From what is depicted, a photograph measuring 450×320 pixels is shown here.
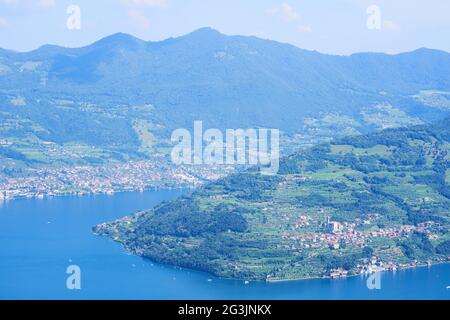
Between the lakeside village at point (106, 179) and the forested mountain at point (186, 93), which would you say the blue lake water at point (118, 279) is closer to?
the lakeside village at point (106, 179)

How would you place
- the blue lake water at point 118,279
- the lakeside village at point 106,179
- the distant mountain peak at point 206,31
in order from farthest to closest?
the distant mountain peak at point 206,31
the lakeside village at point 106,179
the blue lake water at point 118,279

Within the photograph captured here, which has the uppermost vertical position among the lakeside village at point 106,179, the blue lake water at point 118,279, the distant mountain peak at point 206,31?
the distant mountain peak at point 206,31

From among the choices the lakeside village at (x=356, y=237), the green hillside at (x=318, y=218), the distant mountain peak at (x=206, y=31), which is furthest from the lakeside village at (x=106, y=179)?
the distant mountain peak at (x=206, y=31)

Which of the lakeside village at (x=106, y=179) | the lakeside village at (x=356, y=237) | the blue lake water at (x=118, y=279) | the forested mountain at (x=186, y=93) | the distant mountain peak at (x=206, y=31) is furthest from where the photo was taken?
the distant mountain peak at (x=206, y=31)

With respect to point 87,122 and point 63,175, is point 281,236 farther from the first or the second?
point 87,122

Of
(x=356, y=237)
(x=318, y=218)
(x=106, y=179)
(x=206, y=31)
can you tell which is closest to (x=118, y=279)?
(x=356, y=237)

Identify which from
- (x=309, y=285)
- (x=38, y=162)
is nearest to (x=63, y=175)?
(x=38, y=162)

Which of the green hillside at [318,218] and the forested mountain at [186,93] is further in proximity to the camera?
the forested mountain at [186,93]

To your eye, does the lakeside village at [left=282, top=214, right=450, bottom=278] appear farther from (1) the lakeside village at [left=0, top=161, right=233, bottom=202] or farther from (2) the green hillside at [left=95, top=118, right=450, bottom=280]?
(1) the lakeside village at [left=0, top=161, right=233, bottom=202]
